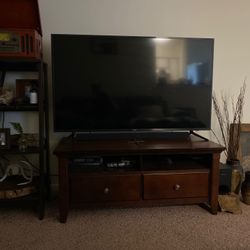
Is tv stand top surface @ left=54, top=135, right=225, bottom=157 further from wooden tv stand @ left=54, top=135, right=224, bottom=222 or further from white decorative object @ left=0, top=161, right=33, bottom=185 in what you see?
white decorative object @ left=0, top=161, right=33, bottom=185

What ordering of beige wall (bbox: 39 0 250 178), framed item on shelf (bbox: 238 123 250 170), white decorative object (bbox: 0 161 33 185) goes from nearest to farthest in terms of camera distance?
1. white decorative object (bbox: 0 161 33 185)
2. beige wall (bbox: 39 0 250 178)
3. framed item on shelf (bbox: 238 123 250 170)

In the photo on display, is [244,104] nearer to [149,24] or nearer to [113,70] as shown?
[149,24]

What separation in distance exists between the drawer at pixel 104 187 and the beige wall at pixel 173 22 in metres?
0.66

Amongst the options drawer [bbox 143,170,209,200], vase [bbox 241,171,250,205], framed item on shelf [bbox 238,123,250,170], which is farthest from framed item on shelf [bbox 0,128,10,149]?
framed item on shelf [bbox 238,123,250,170]

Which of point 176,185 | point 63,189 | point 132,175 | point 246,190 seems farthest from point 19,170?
point 246,190

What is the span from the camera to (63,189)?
7.06ft

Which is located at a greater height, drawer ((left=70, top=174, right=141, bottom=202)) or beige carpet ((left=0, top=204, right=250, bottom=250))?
drawer ((left=70, top=174, right=141, bottom=202))

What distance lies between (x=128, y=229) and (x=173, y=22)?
1881mm

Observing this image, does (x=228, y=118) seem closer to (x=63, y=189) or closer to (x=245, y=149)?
(x=245, y=149)

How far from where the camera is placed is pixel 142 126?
8.11 ft

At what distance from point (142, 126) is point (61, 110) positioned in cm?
70

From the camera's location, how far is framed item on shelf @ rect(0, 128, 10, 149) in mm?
2246

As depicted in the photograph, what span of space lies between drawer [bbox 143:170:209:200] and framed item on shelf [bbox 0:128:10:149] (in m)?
1.12

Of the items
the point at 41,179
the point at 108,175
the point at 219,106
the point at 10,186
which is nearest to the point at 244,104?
the point at 219,106
